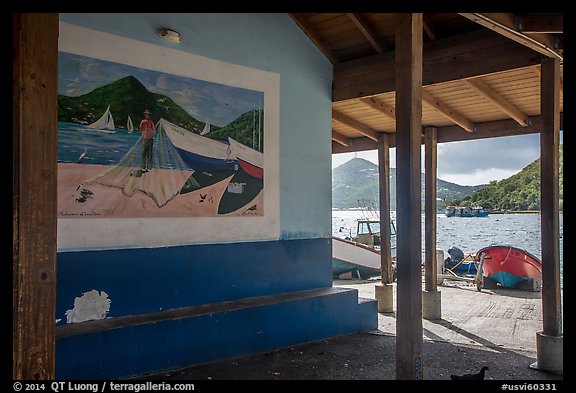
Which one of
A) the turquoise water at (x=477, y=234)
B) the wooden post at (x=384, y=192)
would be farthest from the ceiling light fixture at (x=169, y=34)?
the turquoise water at (x=477, y=234)

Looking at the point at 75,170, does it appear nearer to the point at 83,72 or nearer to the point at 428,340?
the point at 83,72

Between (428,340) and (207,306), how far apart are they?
3.08m

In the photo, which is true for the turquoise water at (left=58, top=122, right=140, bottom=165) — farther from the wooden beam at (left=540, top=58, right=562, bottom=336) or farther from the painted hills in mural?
the wooden beam at (left=540, top=58, right=562, bottom=336)

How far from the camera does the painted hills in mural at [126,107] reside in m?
4.35

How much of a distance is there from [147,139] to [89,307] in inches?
70.3

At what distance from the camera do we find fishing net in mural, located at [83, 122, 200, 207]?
4.60 metres

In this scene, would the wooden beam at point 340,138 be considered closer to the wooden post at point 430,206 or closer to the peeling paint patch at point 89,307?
the wooden post at point 430,206

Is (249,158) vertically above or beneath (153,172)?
above

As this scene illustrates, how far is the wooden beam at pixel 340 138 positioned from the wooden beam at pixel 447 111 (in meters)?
2.47

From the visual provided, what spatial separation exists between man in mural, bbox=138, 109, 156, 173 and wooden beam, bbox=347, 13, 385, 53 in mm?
2888

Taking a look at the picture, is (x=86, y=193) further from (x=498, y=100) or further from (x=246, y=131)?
(x=498, y=100)

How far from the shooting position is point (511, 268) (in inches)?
438

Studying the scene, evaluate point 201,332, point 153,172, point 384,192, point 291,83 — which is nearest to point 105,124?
point 153,172
